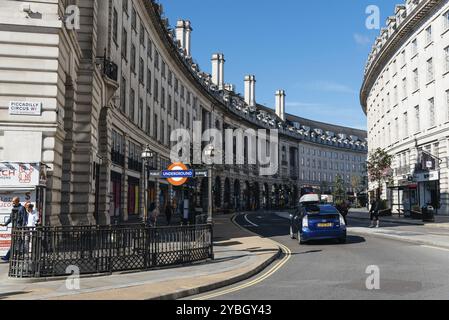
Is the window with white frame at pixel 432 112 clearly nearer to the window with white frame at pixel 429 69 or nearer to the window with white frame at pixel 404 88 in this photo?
the window with white frame at pixel 429 69

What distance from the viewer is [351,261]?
13867 millimetres

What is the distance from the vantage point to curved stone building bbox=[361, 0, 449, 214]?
131 feet

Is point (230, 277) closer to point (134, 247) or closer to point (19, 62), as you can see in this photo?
point (134, 247)

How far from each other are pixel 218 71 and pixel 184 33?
18.9 m

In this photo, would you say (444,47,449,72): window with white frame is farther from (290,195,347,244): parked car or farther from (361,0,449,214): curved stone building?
(290,195,347,244): parked car

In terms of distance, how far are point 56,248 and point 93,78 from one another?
1204 centimetres

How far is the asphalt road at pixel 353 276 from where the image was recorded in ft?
29.3

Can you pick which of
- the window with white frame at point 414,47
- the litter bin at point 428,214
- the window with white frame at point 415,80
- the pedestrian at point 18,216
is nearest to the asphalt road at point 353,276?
the pedestrian at point 18,216

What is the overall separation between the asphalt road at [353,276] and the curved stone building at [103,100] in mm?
9134

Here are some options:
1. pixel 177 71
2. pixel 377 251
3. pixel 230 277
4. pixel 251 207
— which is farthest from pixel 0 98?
pixel 251 207

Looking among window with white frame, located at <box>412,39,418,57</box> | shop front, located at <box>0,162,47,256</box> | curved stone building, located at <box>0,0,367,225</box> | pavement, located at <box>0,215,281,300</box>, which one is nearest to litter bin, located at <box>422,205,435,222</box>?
curved stone building, located at <box>0,0,367,225</box>

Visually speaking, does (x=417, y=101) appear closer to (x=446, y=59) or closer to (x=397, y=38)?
(x=446, y=59)

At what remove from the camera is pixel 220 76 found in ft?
285
